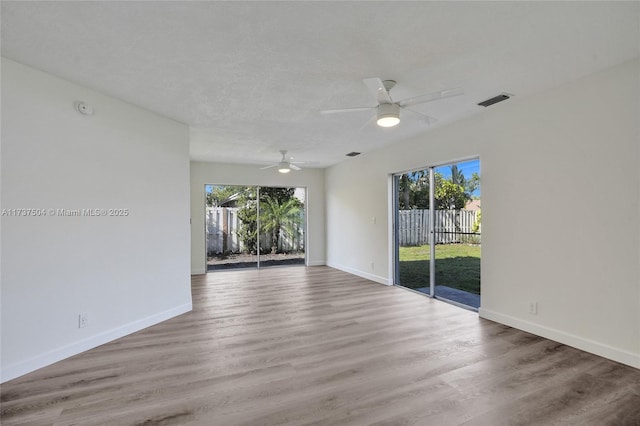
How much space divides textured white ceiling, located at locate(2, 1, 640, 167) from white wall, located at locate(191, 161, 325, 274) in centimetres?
364

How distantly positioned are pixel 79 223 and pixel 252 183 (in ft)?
15.3

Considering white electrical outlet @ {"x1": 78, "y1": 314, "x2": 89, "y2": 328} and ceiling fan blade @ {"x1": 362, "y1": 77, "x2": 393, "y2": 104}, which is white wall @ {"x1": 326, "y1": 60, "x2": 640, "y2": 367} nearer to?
ceiling fan blade @ {"x1": 362, "y1": 77, "x2": 393, "y2": 104}

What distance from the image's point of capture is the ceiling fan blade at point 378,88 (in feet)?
7.90

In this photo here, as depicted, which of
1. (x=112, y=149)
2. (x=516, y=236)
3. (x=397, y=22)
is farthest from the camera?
(x=516, y=236)

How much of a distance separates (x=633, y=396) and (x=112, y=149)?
497 centimetres

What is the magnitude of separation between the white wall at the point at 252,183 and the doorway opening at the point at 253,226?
17 cm

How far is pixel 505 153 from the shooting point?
363 cm

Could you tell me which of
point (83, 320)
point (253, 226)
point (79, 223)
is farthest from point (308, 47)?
point (253, 226)

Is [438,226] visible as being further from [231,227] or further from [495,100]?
[231,227]

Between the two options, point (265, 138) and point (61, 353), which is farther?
point (265, 138)

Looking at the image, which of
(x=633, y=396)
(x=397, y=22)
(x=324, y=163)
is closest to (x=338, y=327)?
(x=633, y=396)

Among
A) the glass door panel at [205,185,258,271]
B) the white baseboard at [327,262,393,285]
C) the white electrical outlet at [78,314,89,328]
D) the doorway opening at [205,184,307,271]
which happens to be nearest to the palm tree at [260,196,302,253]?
the doorway opening at [205,184,307,271]

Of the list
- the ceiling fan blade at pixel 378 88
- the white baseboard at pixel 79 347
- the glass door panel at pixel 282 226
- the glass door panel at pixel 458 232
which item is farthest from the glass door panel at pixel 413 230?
the white baseboard at pixel 79 347

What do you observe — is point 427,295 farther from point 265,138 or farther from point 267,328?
point 265,138
